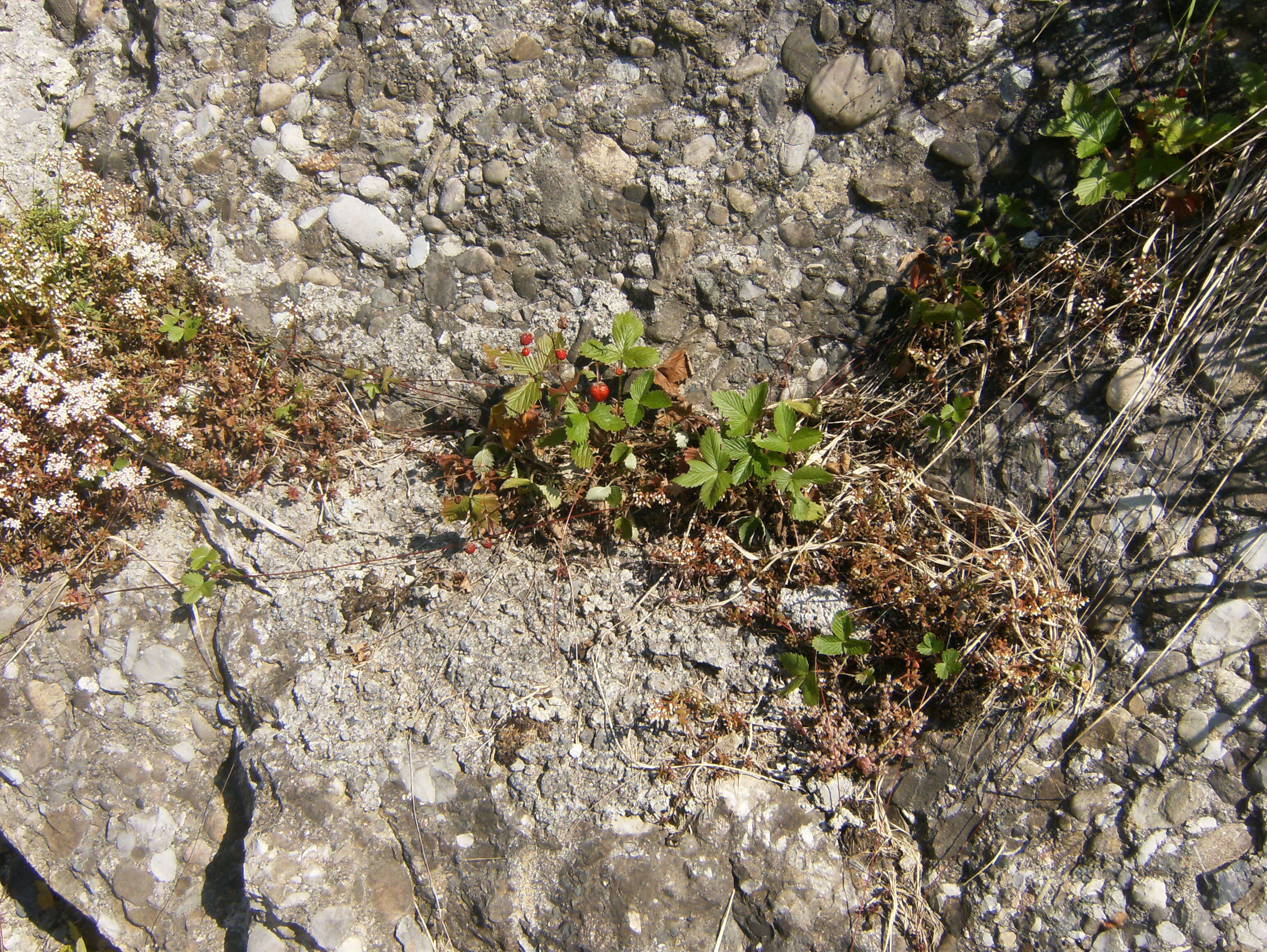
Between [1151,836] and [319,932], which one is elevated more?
[1151,836]

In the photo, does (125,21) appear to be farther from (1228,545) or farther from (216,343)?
(1228,545)

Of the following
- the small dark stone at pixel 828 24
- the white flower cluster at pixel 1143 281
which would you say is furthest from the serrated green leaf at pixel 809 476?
the small dark stone at pixel 828 24

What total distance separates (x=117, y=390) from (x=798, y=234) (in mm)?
2981

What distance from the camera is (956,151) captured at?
2.91 m

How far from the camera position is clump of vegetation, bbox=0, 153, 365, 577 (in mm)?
3035

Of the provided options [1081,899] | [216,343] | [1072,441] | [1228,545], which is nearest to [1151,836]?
[1081,899]

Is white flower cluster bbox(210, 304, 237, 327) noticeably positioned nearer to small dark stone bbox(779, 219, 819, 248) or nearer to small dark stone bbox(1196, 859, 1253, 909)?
small dark stone bbox(779, 219, 819, 248)

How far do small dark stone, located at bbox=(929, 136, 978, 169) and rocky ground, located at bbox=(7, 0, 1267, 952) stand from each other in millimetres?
24

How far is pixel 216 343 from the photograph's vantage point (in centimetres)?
319

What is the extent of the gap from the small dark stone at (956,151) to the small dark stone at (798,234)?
575 mm

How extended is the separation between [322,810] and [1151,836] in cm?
299

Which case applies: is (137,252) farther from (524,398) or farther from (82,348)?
(524,398)

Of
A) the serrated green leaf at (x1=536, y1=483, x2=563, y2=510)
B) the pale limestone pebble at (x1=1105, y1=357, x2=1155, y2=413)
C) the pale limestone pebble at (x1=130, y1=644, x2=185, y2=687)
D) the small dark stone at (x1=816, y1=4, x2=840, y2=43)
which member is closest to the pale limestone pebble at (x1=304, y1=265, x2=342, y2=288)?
the serrated green leaf at (x1=536, y1=483, x2=563, y2=510)

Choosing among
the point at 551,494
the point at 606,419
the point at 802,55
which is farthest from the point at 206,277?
the point at 802,55
